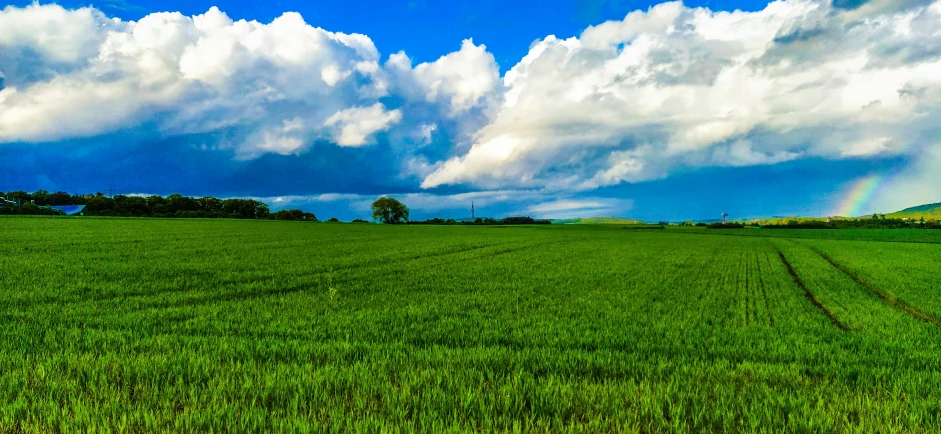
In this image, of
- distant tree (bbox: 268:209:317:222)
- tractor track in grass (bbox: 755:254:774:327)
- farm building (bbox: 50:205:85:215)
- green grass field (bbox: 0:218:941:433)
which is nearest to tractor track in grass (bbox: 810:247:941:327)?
green grass field (bbox: 0:218:941:433)

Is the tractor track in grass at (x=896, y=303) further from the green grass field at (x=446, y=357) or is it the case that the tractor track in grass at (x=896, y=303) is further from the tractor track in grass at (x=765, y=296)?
the tractor track in grass at (x=765, y=296)

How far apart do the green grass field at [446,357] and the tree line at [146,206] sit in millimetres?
107983

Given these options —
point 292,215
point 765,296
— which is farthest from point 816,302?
point 292,215

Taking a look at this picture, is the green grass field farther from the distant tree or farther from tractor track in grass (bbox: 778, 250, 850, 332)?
the distant tree

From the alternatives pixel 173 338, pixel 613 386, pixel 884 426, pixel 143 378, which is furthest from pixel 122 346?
pixel 884 426

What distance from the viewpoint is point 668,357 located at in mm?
7688

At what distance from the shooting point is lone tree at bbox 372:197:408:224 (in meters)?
152

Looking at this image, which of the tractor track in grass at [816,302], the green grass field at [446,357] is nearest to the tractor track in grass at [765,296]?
the green grass field at [446,357]

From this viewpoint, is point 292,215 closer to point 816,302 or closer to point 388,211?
point 388,211

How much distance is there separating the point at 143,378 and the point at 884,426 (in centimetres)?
900

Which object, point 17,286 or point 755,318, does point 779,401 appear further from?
point 17,286

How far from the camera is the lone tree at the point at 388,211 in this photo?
499ft

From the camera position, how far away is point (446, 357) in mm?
7129

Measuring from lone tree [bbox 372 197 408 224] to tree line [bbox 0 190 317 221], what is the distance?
2832 cm
